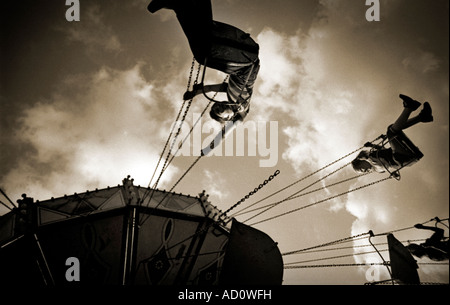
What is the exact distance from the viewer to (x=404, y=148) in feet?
18.4

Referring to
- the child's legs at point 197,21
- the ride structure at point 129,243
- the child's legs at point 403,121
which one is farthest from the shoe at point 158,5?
the child's legs at point 403,121

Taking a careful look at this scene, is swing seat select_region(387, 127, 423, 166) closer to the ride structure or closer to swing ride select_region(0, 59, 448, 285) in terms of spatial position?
swing ride select_region(0, 59, 448, 285)

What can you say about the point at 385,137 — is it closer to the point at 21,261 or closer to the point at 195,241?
the point at 195,241

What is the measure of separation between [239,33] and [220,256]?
766cm

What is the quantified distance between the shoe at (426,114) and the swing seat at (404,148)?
625 millimetres

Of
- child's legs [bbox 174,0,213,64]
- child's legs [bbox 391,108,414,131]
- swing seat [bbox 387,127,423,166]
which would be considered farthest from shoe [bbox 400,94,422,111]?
child's legs [bbox 174,0,213,64]

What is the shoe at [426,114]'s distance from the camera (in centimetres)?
493

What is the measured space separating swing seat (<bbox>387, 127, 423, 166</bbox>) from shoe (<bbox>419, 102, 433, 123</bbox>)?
625mm

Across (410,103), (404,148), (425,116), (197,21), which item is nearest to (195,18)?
(197,21)

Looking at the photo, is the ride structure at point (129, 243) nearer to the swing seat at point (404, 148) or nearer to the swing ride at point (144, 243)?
the swing ride at point (144, 243)

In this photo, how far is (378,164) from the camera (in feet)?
21.5

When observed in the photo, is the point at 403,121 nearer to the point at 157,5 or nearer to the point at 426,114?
the point at 426,114

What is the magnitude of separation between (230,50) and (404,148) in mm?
5183

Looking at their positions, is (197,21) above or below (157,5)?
below
